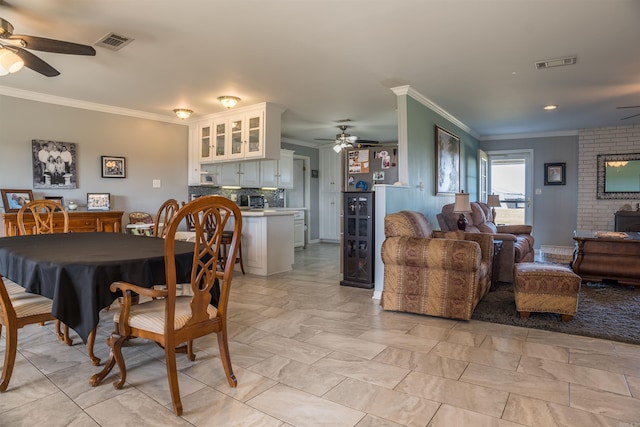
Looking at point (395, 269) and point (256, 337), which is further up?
point (395, 269)

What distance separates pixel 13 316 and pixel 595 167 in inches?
341

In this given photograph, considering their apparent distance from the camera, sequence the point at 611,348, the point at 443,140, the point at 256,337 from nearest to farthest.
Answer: the point at 611,348
the point at 256,337
the point at 443,140

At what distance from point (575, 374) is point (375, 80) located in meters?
3.21

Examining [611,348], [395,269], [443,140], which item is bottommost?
[611,348]

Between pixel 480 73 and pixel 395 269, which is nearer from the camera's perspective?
pixel 395 269

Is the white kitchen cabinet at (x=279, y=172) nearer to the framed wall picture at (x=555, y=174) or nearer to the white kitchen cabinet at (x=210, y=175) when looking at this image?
the white kitchen cabinet at (x=210, y=175)

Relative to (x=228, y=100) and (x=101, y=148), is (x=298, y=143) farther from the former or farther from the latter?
(x=101, y=148)

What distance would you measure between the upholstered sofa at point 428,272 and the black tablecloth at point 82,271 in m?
1.91

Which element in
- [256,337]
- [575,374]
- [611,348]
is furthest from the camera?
[256,337]

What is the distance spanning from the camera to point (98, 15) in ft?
8.92

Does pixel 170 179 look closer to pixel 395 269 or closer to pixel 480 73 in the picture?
pixel 395 269

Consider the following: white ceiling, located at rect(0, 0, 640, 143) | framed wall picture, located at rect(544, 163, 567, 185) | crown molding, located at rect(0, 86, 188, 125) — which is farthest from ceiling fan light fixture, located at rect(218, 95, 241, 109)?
framed wall picture, located at rect(544, 163, 567, 185)

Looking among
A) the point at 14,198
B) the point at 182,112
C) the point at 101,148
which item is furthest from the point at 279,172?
the point at 14,198

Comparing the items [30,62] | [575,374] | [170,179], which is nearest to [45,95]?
[170,179]
